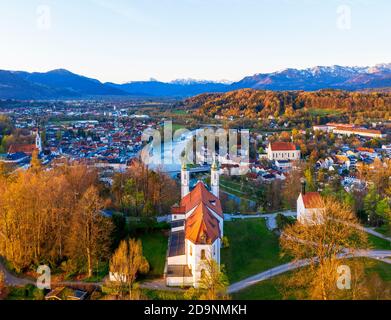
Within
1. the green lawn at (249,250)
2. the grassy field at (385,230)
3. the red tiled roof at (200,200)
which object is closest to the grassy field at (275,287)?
the green lawn at (249,250)

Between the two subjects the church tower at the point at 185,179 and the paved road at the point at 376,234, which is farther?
the church tower at the point at 185,179

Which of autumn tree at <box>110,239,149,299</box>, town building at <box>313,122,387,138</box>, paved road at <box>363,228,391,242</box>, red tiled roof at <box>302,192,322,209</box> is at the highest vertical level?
town building at <box>313,122,387,138</box>

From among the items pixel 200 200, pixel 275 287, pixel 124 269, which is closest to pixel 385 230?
pixel 275 287

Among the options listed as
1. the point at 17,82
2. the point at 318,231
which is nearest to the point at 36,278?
the point at 318,231

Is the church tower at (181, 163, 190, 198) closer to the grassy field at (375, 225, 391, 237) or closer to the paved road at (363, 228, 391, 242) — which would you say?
the paved road at (363, 228, 391, 242)

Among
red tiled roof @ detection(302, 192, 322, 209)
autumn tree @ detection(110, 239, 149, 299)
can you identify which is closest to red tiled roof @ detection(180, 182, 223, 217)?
red tiled roof @ detection(302, 192, 322, 209)

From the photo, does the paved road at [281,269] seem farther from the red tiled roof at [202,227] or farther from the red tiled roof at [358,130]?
the red tiled roof at [358,130]
